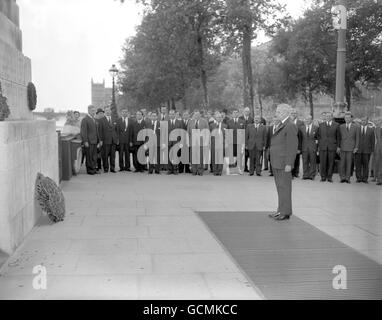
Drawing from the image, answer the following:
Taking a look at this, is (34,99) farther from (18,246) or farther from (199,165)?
(199,165)

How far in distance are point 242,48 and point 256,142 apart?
11930mm

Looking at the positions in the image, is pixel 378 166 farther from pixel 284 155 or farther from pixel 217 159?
pixel 284 155

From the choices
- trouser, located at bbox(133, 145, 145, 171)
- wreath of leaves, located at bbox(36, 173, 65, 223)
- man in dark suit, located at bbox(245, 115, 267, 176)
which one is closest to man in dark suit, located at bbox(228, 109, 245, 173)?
man in dark suit, located at bbox(245, 115, 267, 176)

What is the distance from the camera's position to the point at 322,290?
17.3 feet

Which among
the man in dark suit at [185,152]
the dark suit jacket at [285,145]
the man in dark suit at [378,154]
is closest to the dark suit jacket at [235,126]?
the man in dark suit at [185,152]

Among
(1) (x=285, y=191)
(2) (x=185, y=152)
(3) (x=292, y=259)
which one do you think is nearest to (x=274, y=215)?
(1) (x=285, y=191)

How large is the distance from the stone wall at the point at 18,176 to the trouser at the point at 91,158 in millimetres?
6515

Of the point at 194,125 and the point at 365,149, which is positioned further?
the point at 194,125

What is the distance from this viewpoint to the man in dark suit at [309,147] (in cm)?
1514

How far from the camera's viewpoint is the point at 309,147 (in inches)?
598

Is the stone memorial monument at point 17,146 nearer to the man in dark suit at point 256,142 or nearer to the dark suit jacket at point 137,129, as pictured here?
the dark suit jacket at point 137,129

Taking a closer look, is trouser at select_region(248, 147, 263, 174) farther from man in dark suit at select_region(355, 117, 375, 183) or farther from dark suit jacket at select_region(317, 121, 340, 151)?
man in dark suit at select_region(355, 117, 375, 183)

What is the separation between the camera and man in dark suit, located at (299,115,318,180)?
49.7 ft

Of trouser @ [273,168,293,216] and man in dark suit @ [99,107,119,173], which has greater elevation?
man in dark suit @ [99,107,119,173]
